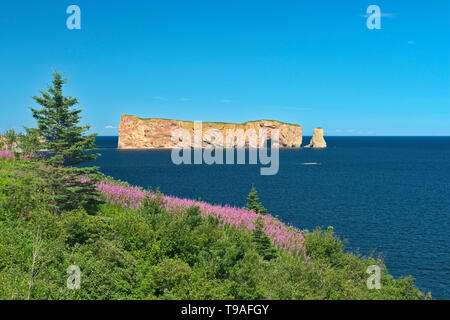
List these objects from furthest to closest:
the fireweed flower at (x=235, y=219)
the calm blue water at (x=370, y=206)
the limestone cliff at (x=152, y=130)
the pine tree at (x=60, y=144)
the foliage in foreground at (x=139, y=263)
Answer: the limestone cliff at (x=152, y=130) → the calm blue water at (x=370, y=206) → the fireweed flower at (x=235, y=219) → the pine tree at (x=60, y=144) → the foliage in foreground at (x=139, y=263)

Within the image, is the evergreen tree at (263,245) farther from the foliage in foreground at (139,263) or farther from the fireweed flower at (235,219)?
the fireweed flower at (235,219)

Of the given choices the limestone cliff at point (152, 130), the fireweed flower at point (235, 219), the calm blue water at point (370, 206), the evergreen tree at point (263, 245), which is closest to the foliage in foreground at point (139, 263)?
the evergreen tree at point (263, 245)

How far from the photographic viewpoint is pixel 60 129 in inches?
595

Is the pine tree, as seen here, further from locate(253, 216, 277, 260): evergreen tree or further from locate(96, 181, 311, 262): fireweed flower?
locate(253, 216, 277, 260): evergreen tree

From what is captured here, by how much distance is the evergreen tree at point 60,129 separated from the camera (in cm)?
1507

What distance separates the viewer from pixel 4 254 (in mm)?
9477

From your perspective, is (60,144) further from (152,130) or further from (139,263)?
(152,130)

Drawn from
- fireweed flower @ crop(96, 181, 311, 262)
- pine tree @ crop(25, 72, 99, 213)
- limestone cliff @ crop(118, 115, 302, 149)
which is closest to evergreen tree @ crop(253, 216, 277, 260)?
fireweed flower @ crop(96, 181, 311, 262)

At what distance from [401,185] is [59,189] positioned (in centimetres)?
6320

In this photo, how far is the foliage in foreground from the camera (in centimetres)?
862

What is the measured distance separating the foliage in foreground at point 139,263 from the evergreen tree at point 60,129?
1360mm

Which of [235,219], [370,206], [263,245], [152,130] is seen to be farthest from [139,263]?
[152,130]

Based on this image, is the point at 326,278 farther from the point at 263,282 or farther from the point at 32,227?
the point at 32,227
